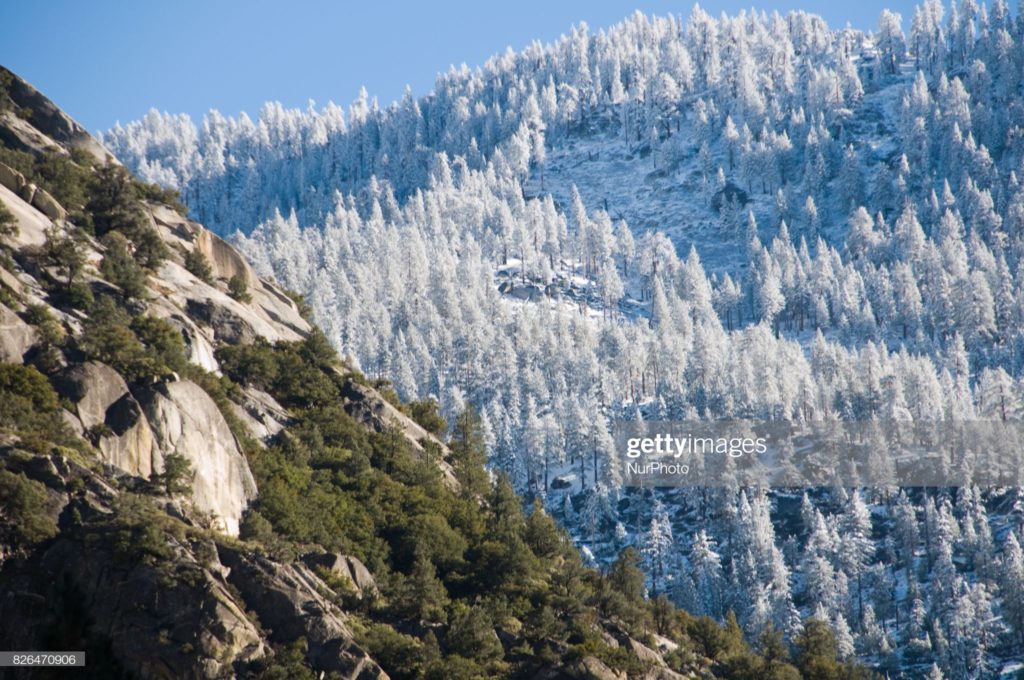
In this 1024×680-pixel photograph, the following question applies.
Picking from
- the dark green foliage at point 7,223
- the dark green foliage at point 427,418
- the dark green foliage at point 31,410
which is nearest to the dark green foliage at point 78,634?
the dark green foliage at point 31,410

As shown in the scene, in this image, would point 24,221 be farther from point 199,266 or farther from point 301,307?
point 301,307

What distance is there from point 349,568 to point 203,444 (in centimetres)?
762

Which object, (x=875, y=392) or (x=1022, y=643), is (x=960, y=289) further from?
(x=1022, y=643)

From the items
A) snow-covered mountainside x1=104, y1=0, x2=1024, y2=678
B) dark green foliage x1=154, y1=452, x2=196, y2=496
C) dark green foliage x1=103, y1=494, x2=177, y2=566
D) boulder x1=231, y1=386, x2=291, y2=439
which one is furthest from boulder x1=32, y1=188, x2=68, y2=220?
snow-covered mountainside x1=104, y1=0, x2=1024, y2=678

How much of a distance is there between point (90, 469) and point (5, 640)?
6092 mm

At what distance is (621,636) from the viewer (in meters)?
46.1

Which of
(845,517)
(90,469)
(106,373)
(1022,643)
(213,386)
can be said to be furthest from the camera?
(845,517)

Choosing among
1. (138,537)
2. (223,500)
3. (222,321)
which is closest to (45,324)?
(223,500)

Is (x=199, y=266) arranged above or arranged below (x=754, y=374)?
below

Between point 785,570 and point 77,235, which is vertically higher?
point 77,235

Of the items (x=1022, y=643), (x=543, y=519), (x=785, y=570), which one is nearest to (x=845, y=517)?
(x=785, y=570)

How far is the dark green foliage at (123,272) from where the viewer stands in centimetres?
4678

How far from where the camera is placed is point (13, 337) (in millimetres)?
38844

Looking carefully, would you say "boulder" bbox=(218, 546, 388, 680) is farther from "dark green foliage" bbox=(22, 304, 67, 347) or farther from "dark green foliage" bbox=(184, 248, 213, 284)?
"dark green foliage" bbox=(184, 248, 213, 284)
